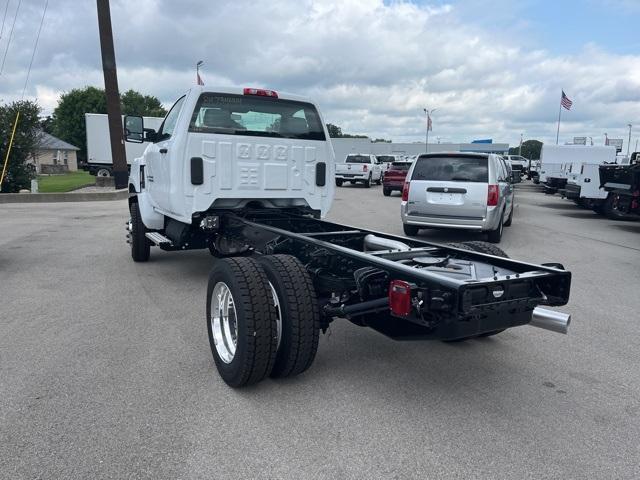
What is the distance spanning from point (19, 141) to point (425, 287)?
21.9 m

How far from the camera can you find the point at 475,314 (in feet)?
10.1

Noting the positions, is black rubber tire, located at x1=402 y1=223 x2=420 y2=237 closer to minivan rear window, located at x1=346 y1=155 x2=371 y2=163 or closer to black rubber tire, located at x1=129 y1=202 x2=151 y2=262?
black rubber tire, located at x1=129 y1=202 x2=151 y2=262

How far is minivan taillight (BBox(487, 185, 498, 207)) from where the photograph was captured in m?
9.76

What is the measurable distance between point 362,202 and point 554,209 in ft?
22.5

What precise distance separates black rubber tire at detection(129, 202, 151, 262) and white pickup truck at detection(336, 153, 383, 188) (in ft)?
69.7

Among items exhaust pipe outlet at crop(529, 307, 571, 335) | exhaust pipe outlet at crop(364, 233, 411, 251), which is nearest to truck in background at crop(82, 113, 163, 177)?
exhaust pipe outlet at crop(364, 233, 411, 251)

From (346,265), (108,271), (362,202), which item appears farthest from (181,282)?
(362,202)

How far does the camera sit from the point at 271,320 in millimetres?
3590

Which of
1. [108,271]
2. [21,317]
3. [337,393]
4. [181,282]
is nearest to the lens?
[337,393]

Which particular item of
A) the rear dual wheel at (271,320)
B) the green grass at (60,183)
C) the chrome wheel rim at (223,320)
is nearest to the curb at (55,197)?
the green grass at (60,183)

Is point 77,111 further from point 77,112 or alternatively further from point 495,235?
point 495,235

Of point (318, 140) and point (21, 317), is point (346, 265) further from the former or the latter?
point (21, 317)

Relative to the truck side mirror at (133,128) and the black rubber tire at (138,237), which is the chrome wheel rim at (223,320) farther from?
the black rubber tire at (138,237)

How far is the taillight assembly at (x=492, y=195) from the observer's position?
9758mm
